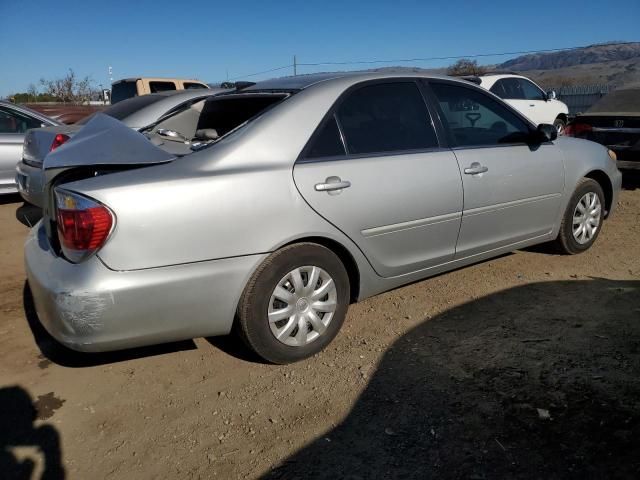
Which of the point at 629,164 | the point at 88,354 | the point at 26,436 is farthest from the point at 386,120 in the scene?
the point at 629,164

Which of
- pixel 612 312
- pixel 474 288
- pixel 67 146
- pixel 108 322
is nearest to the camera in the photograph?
pixel 108 322

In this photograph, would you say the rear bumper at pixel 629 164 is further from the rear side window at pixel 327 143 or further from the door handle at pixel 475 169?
the rear side window at pixel 327 143

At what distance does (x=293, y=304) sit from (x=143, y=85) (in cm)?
1135

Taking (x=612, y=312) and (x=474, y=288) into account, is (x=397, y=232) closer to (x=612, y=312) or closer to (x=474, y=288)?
(x=474, y=288)

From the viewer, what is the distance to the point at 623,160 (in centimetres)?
711

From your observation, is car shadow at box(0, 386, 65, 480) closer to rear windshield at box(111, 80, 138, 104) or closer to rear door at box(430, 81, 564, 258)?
rear door at box(430, 81, 564, 258)

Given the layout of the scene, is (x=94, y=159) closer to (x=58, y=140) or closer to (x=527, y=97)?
(x=58, y=140)

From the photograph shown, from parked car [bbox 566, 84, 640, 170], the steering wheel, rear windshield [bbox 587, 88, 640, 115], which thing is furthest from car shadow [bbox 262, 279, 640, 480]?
rear windshield [bbox 587, 88, 640, 115]

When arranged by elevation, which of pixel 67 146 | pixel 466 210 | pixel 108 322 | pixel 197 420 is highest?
pixel 67 146

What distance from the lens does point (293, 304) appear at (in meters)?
3.02

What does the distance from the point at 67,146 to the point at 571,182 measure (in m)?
3.82

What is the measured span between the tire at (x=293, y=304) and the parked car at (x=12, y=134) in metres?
5.47

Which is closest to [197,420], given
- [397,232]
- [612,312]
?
[397,232]

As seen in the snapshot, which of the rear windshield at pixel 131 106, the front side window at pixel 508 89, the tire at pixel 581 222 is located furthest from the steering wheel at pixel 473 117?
the front side window at pixel 508 89
